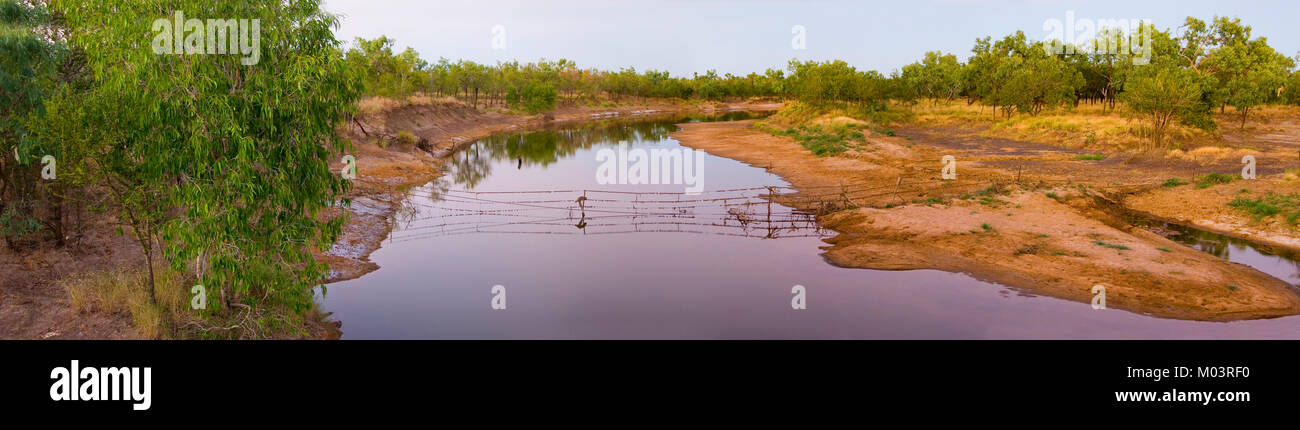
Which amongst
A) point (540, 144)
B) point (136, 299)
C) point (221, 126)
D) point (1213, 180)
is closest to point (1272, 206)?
point (1213, 180)

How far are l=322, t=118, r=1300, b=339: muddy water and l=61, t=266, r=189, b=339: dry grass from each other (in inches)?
117

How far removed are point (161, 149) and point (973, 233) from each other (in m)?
22.8

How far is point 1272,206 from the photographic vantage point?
25641 mm

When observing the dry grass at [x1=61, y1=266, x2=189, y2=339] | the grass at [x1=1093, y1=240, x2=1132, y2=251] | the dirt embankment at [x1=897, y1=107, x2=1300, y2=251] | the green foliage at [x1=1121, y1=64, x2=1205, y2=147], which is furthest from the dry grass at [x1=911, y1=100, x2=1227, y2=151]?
the dry grass at [x1=61, y1=266, x2=189, y2=339]

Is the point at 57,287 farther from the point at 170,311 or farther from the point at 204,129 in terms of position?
the point at 204,129

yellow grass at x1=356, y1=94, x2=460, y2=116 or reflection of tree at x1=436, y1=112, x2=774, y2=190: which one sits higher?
yellow grass at x1=356, y1=94, x2=460, y2=116

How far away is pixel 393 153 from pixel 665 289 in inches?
1200

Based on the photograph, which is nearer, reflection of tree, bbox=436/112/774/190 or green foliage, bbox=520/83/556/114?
reflection of tree, bbox=436/112/774/190

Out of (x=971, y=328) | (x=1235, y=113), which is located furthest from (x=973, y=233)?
(x=1235, y=113)

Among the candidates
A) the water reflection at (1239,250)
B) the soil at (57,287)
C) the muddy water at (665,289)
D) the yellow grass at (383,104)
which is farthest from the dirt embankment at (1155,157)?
the yellow grass at (383,104)

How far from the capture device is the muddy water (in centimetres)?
1627

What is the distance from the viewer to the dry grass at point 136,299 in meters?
12.6

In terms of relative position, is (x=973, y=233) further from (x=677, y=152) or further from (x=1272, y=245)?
(x=677, y=152)

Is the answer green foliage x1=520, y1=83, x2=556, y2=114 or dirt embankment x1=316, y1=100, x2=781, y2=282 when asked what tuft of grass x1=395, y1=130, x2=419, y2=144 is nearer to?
dirt embankment x1=316, y1=100, x2=781, y2=282
